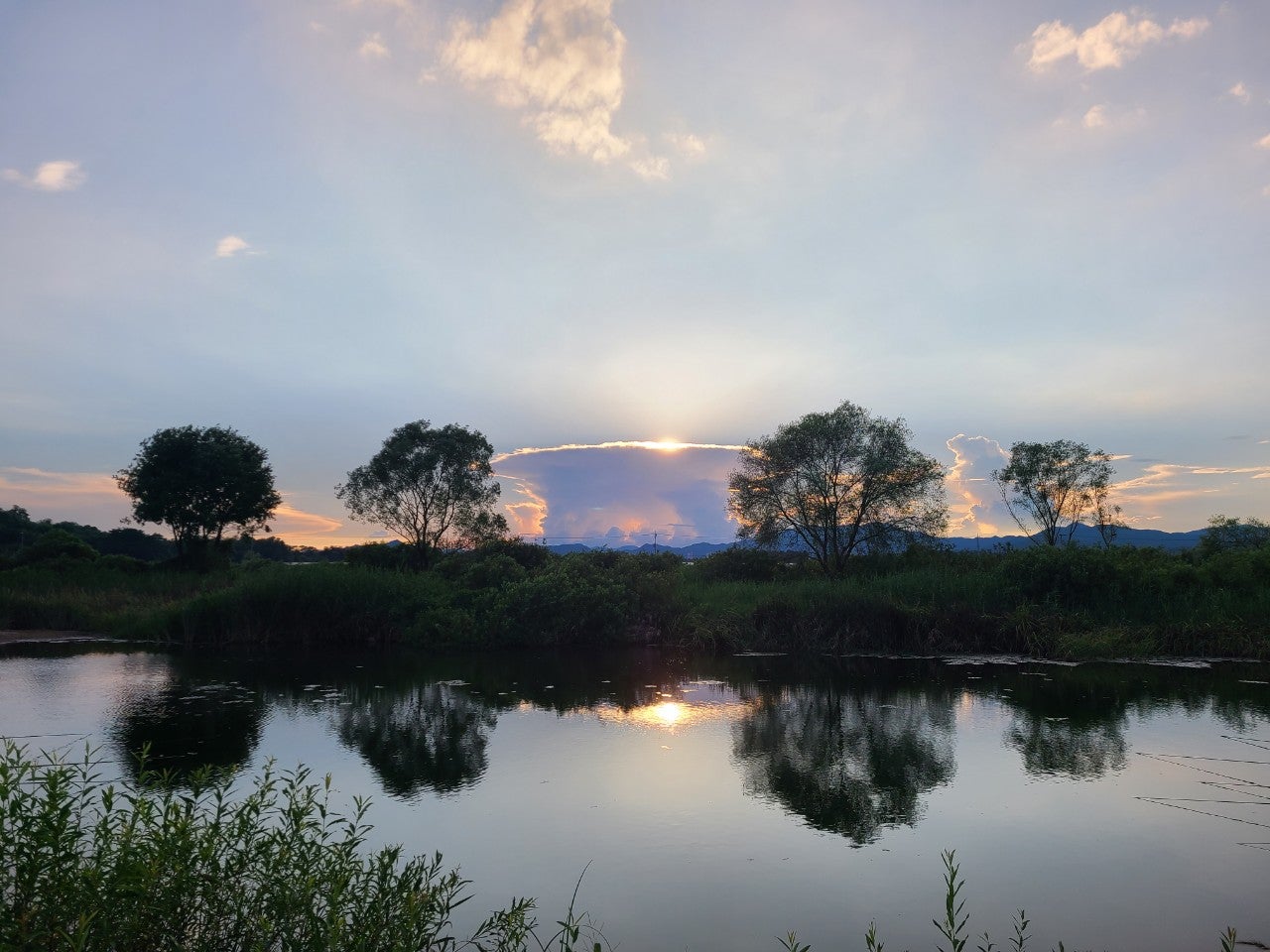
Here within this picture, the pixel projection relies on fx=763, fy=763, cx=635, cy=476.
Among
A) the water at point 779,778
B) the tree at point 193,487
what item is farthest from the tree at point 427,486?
the water at point 779,778

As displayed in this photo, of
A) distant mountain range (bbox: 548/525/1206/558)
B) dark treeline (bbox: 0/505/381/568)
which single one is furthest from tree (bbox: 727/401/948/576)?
dark treeline (bbox: 0/505/381/568)

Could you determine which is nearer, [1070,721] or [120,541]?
[1070,721]

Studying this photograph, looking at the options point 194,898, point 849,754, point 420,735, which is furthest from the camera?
point 420,735

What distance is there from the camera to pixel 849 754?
38.9 feet

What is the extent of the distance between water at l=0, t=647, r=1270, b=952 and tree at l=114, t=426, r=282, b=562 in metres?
29.9

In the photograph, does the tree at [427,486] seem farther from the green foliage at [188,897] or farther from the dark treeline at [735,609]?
the green foliage at [188,897]

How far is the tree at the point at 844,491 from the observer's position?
39.7 m

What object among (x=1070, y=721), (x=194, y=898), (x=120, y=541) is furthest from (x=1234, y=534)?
(x=120, y=541)

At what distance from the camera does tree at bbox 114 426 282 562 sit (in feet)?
153

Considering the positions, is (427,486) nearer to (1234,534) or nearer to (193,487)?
(193,487)

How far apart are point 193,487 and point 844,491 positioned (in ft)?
128

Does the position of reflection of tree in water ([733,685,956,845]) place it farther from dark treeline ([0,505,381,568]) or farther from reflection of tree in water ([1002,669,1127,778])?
dark treeline ([0,505,381,568])

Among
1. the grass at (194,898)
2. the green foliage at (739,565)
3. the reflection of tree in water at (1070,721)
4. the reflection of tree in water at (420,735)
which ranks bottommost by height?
the reflection of tree in water at (420,735)

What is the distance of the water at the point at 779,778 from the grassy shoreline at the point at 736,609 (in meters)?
2.79
